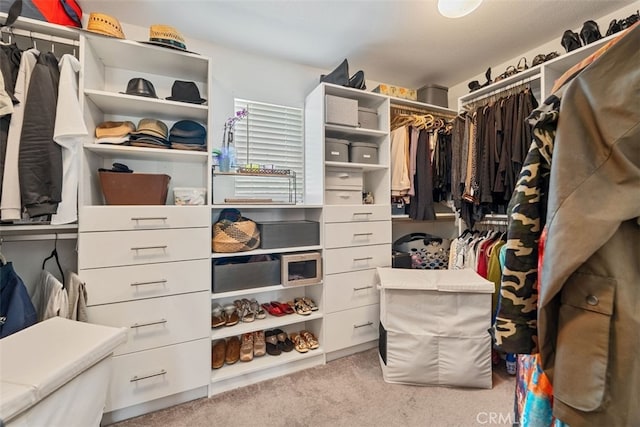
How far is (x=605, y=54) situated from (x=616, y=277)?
43 centimetres

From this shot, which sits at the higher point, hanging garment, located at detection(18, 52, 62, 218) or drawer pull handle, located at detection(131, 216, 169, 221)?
hanging garment, located at detection(18, 52, 62, 218)

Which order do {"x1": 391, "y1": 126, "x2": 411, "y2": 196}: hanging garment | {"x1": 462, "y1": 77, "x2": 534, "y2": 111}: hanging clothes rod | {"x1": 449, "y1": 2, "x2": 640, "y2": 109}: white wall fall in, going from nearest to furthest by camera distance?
{"x1": 449, "y1": 2, "x2": 640, "y2": 109}: white wall
{"x1": 462, "y1": 77, "x2": 534, "y2": 111}: hanging clothes rod
{"x1": 391, "y1": 126, "x2": 411, "y2": 196}: hanging garment

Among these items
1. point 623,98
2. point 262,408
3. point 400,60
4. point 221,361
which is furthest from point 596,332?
point 400,60

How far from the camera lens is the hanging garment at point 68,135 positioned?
124 cm

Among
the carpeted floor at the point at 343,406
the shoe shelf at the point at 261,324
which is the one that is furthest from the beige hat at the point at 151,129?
the carpeted floor at the point at 343,406

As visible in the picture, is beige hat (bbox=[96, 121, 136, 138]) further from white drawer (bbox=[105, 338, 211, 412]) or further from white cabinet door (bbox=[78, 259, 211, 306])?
white drawer (bbox=[105, 338, 211, 412])

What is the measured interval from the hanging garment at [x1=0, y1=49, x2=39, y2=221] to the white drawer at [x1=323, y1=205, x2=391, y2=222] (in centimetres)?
154

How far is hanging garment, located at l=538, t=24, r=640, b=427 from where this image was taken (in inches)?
19.3

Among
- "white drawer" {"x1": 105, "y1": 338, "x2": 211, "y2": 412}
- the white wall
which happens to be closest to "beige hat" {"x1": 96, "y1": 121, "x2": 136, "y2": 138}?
"white drawer" {"x1": 105, "y1": 338, "x2": 211, "y2": 412}

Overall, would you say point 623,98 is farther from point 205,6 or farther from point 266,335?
point 266,335

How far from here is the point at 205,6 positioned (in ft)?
5.44

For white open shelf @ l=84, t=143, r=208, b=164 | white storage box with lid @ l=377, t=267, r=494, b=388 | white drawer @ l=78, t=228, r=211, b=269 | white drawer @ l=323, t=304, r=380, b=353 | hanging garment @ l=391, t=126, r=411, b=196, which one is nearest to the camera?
white drawer @ l=78, t=228, r=211, b=269

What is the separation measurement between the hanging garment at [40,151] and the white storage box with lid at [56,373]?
0.52 metres

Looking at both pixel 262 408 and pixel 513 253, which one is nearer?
pixel 513 253
